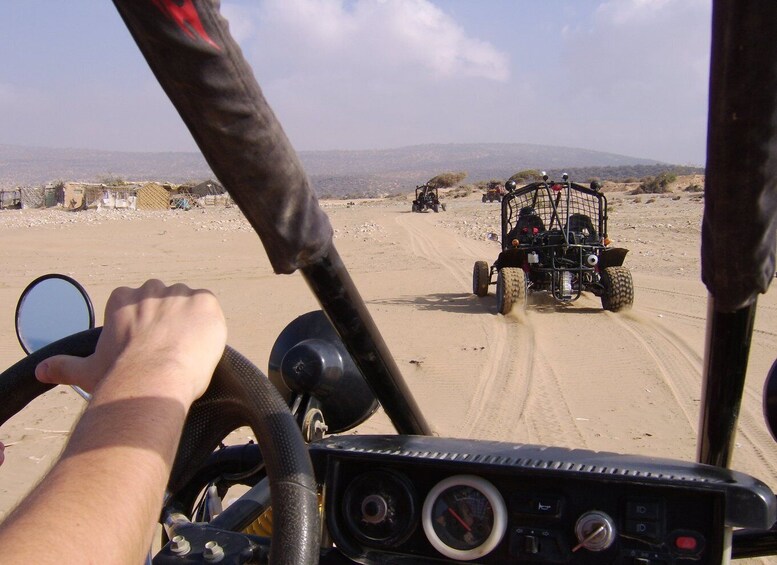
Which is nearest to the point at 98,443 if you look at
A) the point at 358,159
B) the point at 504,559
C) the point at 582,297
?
the point at 504,559

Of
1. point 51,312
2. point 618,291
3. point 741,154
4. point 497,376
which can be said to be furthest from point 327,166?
point 741,154

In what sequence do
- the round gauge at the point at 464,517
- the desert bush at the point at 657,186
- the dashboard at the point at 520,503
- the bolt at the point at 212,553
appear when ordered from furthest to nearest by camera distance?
the desert bush at the point at 657,186
the round gauge at the point at 464,517
the dashboard at the point at 520,503
the bolt at the point at 212,553

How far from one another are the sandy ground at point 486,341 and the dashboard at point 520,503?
2.35 ft

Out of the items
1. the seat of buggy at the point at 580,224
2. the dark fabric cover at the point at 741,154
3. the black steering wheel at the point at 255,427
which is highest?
the dark fabric cover at the point at 741,154

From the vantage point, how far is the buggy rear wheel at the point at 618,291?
984 cm

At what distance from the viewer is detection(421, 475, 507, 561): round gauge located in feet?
5.31

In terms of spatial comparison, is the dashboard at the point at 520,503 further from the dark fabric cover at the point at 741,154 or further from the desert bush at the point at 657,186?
the desert bush at the point at 657,186

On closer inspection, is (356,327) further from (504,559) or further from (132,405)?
(504,559)

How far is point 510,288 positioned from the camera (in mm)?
9859

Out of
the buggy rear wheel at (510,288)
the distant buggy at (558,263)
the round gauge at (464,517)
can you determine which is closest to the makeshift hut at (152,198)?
the distant buggy at (558,263)

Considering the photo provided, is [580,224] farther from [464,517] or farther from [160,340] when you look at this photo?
[160,340]

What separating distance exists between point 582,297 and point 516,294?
2117 mm

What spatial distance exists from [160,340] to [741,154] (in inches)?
32.3

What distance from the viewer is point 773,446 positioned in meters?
5.24
